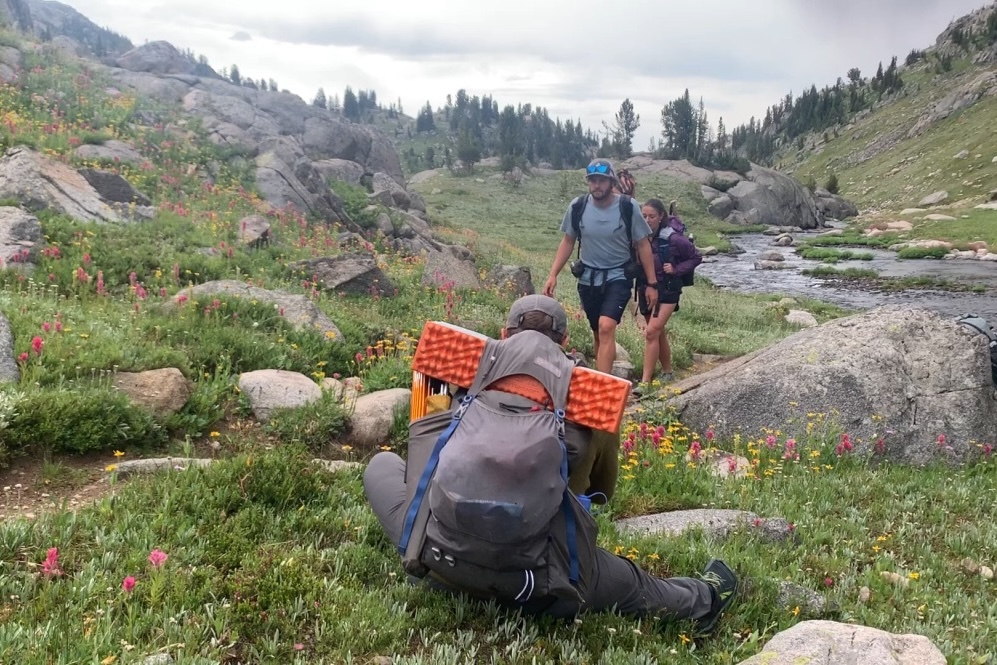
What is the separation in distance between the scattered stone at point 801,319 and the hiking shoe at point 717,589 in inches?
633

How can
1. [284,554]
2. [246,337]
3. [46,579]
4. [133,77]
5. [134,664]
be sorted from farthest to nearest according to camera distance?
[133,77]
[246,337]
[284,554]
[46,579]
[134,664]

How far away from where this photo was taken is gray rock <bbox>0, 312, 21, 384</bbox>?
18.5ft

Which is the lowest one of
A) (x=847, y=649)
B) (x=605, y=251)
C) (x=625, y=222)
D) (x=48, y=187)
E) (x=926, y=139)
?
(x=847, y=649)

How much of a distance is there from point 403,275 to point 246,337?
7.27 m

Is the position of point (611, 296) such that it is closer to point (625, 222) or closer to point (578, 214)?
point (625, 222)

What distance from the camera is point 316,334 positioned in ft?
28.2

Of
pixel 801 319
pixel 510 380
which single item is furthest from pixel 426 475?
pixel 801 319

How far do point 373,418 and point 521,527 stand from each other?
388cm

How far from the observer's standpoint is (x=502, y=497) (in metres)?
3.03

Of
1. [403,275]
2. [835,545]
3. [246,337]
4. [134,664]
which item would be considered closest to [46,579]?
[134,664]

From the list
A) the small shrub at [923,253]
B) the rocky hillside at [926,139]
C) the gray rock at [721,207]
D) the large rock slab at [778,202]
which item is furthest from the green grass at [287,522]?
the large rock slab at [778,202]

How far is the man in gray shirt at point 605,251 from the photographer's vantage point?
859 cm

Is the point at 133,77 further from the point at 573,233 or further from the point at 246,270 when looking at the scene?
the point at 573,233

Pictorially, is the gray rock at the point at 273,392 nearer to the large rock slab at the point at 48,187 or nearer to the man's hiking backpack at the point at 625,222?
the man's hiking backpack at the point at 625,222
